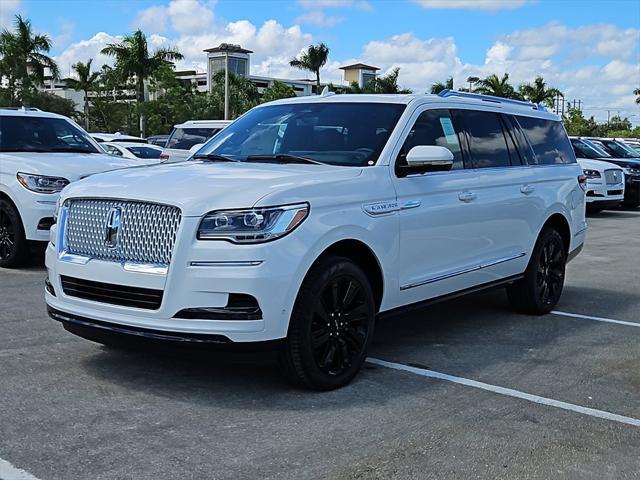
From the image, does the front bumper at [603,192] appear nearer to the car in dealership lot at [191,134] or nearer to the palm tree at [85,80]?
the car in dealership lot at [191,134]

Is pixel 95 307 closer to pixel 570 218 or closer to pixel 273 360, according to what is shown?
pixel 273 360

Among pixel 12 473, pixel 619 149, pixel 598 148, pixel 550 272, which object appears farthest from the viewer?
pixel 619 149

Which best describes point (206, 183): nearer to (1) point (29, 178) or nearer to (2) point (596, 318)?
(2) point (596, 318)

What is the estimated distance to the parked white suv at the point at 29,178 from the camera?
8.88m

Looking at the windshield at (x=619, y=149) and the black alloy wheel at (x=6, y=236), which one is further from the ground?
the windshield at (x=619, y=149)

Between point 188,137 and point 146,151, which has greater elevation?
point 188,137

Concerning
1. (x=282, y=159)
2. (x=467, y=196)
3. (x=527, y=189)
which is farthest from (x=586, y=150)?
(x=282, y=159)

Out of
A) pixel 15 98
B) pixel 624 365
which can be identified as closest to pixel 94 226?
pixel 624 365

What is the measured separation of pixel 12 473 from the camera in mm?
3635

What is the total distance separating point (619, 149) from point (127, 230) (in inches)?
812

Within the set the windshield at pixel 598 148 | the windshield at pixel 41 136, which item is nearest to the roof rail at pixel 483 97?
the windshield at pixel 41 136

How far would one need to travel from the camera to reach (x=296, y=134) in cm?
598

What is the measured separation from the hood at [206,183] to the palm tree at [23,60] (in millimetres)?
51865

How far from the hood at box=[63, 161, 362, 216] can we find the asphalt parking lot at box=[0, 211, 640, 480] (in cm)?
88
